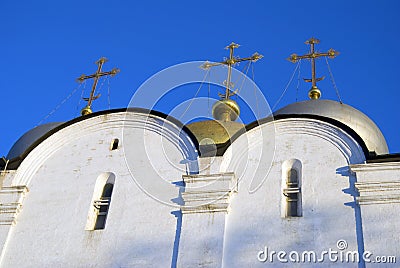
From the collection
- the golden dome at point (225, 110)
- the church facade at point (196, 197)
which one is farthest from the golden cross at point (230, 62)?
the church facade at point (196, 197)

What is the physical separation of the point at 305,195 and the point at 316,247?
976 millimetres

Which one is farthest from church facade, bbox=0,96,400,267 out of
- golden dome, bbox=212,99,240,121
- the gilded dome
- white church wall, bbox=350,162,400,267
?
golden dome, bbox=212,99,240,121

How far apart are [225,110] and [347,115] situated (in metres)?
3.03

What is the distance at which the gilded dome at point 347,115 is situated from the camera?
39.7 feet

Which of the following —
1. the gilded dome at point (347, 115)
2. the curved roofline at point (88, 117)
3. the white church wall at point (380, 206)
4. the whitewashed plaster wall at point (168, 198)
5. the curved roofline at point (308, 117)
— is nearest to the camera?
the white church wall at point (380, 206)

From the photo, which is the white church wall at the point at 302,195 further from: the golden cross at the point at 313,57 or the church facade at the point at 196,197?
the golden cross at the point at 313,57

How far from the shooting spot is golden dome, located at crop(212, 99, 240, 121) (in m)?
14.4

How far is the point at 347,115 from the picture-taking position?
12258 millimetres

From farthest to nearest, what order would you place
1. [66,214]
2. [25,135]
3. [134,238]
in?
[25,135] → [66,214] → [134,238]

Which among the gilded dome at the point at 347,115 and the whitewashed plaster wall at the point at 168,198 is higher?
the gilded dome at the point at 347,115

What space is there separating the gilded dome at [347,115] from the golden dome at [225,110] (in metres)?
1.97

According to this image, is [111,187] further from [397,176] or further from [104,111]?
[397,176]

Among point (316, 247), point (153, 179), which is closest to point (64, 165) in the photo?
point (153, 179)

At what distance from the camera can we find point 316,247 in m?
9.14
